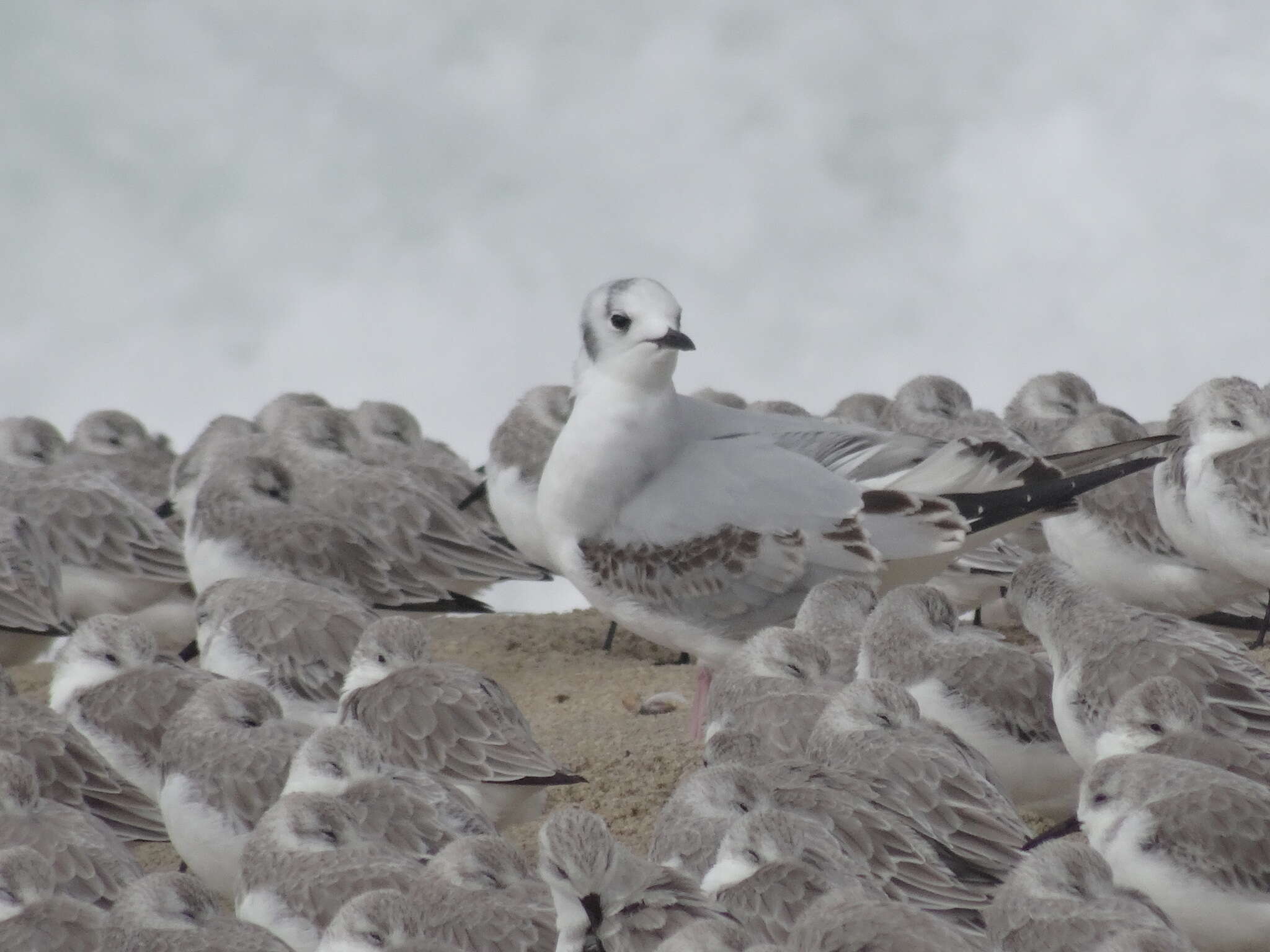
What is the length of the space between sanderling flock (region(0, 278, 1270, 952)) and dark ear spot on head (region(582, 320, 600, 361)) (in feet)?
0.19

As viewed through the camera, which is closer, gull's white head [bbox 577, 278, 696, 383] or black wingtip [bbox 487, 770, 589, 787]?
black wingtip [bbox 487, 770, 589, 787]

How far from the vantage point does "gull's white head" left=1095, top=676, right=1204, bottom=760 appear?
7422 mm

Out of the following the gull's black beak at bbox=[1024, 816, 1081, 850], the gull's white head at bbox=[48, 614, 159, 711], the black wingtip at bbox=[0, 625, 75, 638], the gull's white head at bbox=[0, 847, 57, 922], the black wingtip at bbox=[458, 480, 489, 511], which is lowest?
the gull's white head at bbox=[0, 847, 57, 922]

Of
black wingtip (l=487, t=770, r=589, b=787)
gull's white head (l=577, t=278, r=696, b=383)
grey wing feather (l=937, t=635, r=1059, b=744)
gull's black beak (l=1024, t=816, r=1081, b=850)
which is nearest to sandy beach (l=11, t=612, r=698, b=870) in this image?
black wingtip (l=487, t=770, r=589, b=787)

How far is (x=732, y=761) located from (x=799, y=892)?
52.2 inches

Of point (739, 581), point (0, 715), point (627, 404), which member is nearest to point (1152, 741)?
point (739, 581)

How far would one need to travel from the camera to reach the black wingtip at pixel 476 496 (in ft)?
41.8

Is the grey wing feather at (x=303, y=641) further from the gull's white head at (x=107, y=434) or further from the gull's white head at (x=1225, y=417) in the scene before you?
the gull's white head at (x=107, y=434)

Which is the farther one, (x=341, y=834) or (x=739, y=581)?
(x=739, y=581)

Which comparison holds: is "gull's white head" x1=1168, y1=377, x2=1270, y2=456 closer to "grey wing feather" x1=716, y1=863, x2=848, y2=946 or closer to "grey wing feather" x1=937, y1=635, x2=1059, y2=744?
"grey wing feather" x1=937, y1=635, x2=1059, y2=744

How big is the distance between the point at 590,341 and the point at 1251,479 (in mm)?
2996

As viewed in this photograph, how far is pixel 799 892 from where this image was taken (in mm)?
6039

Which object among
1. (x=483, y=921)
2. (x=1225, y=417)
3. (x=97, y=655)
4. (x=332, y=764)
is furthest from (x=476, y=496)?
(x=483, y=921)

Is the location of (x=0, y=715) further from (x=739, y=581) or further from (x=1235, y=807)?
(x=1235, y=807)
